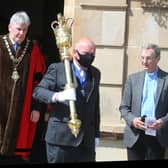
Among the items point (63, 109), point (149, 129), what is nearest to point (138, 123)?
point (149, 129)

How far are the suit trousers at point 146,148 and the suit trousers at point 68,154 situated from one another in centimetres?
43

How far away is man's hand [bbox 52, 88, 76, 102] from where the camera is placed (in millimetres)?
5863

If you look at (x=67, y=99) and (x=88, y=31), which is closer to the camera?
(x=67, y=99)

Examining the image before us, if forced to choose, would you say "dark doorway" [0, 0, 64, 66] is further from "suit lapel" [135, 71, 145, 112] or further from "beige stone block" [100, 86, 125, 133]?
"suit lapel" [135, 71, 145, 112]

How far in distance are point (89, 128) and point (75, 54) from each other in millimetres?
646

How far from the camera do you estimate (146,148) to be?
6328mm

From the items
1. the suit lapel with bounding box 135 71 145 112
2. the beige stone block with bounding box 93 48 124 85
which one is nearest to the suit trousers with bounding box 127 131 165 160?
the suit lapel with bounding box 135 71 145 112

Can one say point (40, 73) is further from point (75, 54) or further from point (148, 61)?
point (148, 61)

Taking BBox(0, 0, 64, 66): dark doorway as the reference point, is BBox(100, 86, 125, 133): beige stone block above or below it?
below

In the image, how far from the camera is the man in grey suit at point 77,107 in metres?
6.00

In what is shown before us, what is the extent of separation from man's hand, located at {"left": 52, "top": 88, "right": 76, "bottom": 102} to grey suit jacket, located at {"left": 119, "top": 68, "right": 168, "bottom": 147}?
662mm

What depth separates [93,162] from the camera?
6051 mm

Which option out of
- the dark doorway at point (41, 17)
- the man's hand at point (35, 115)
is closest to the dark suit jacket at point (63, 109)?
the man's hand at point (35, 115)

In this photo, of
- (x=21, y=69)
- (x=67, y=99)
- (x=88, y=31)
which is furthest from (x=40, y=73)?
(x=88, y=31)
